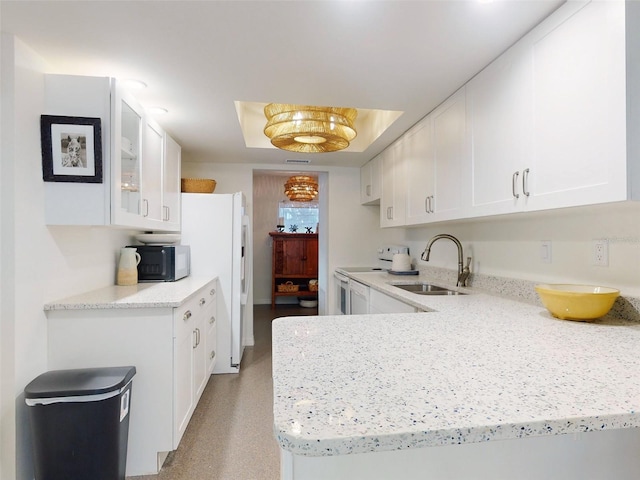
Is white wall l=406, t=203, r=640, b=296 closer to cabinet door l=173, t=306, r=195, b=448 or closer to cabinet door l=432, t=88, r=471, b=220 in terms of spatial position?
cabinet door l=432, t=88, r=471, b=220

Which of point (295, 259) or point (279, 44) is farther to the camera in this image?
point (295, 259)

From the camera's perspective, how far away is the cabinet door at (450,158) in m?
2.07

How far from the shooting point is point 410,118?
104 inches

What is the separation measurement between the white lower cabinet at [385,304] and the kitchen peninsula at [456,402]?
908 millimetres

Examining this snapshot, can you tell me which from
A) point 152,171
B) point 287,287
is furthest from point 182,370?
point 287,287

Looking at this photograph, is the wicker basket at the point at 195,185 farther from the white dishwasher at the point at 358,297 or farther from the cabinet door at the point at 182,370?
the white dishwasher at the point at 358,297

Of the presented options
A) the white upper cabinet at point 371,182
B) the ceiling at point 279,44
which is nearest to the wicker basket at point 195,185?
the ceiling at point 279,44

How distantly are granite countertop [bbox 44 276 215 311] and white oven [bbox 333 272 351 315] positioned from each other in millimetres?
1548

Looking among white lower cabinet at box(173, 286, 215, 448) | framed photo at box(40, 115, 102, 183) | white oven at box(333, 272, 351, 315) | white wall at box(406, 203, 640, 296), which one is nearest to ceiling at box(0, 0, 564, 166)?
framed photo at box(40, 115, 102, 183)

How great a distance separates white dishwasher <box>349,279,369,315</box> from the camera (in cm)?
295

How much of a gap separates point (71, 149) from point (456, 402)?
2.02 m

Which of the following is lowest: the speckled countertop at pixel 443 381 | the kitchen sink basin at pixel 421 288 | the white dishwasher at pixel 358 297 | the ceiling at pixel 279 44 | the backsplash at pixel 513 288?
the white dishwasher at pixel 358 297

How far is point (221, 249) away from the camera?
322 centimetres

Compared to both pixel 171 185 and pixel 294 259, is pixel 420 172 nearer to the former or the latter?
pixel 171 185
